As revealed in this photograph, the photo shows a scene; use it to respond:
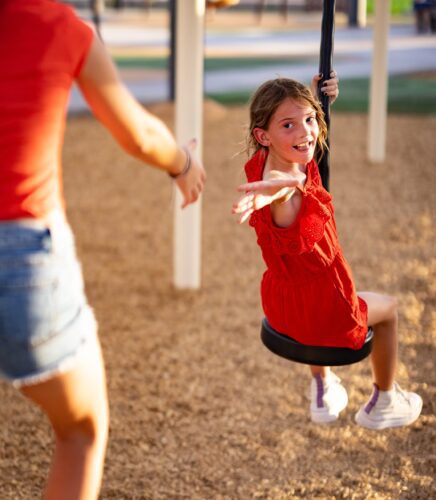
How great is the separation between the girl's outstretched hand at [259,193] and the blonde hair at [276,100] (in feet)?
0.76

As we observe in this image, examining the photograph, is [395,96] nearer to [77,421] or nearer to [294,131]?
[294,131]

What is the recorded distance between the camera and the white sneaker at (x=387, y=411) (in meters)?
3.02

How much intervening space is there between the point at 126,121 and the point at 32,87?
0.22 meters

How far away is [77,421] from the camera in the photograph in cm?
204

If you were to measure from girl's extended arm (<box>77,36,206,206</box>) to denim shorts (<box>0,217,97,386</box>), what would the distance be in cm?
22

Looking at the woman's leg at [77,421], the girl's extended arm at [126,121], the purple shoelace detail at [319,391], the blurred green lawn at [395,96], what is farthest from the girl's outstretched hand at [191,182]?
the blurred green lawn at [395,96]

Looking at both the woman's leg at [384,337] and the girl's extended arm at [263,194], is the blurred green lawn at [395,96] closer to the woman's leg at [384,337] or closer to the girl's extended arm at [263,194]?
the woman's leg at [384,337]

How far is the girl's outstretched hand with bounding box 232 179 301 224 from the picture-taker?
212 centimetres

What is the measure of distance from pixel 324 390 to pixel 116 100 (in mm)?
1442

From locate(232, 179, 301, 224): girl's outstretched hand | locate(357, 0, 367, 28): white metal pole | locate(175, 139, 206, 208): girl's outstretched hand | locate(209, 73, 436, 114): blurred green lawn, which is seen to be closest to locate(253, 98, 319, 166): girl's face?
locate(232, 179, 301, 224): girl's outstretched hand

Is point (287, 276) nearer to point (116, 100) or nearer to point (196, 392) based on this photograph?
point (116, 100)

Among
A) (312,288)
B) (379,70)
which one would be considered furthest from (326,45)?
(379,70)

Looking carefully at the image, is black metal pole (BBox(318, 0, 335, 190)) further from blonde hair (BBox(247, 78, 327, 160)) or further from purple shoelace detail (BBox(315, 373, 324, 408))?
purple shoelace detail (BBox(315, 373, 324, 408))

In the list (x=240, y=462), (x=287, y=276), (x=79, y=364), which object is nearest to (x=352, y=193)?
(x=240, y=462)
